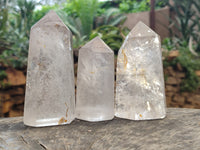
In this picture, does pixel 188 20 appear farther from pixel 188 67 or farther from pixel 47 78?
pixel 47 78

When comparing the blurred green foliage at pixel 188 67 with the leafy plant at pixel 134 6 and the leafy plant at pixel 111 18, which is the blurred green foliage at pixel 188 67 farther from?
the leafy plant at pixel 134 6

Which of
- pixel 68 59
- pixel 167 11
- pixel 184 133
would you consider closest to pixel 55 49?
pixel 68 59

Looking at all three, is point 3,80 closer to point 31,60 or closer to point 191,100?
point 31,60

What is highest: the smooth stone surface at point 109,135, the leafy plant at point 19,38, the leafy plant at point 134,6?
the leafy plant at point 134,6

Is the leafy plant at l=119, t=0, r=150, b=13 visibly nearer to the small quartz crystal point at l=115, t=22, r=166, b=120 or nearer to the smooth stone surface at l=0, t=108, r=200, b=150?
the small quartz crystal point at l=115, t=22, r=166, b=120

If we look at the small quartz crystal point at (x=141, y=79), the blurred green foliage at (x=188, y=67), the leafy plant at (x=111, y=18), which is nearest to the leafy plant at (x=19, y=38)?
the leafy plant at (x=111, y=18)

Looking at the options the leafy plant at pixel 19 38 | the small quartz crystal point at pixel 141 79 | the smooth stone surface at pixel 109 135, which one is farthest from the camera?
the leafy plant at pixel 19 38
